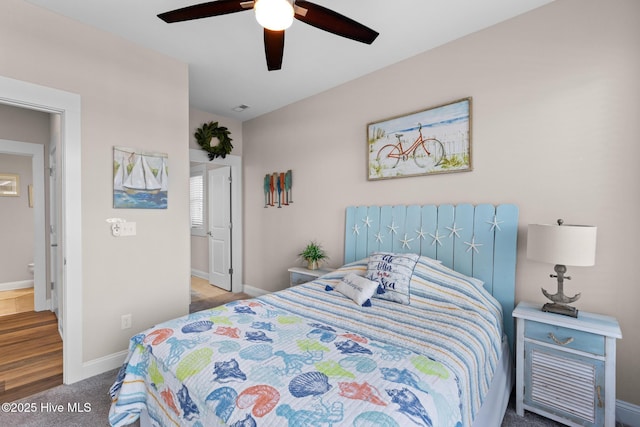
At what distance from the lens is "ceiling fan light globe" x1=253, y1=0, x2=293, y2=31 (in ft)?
4.51

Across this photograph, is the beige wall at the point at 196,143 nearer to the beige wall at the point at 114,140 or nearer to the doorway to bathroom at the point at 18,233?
the beige wall at the point at 114,140

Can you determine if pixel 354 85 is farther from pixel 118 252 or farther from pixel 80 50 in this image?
pixel 118 252

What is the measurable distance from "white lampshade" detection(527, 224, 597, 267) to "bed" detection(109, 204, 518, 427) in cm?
42

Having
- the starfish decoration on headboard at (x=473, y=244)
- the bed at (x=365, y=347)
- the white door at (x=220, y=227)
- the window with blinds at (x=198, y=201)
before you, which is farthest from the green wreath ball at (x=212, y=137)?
the starfish decoration on headboard at (x=473, y=244)

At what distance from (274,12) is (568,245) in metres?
2.03

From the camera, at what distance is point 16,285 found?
4.99 meters

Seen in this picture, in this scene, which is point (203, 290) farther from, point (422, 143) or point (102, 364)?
point (422, 143)

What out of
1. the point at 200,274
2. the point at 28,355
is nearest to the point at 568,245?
the point at 28,355

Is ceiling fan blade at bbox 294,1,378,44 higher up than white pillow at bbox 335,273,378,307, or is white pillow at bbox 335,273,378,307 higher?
ceiling fan blade at bbox 294,1,378,44

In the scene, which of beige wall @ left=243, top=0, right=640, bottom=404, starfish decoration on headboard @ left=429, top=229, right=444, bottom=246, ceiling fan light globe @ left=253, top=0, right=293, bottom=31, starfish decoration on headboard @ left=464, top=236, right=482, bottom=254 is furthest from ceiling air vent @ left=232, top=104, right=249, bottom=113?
starfish decoration on headboard @ left=464, top=236, right=482, bottom=254

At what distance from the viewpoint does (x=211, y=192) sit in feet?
17.2

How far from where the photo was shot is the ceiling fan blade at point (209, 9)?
1525 mm

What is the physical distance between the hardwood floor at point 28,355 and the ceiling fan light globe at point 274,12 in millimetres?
2965

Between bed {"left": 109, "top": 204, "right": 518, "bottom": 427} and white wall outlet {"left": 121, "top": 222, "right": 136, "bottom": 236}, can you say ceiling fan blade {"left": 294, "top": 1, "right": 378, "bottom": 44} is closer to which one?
bed {"left": 109, "top": 204, "right": 518, "bottom": 427}
